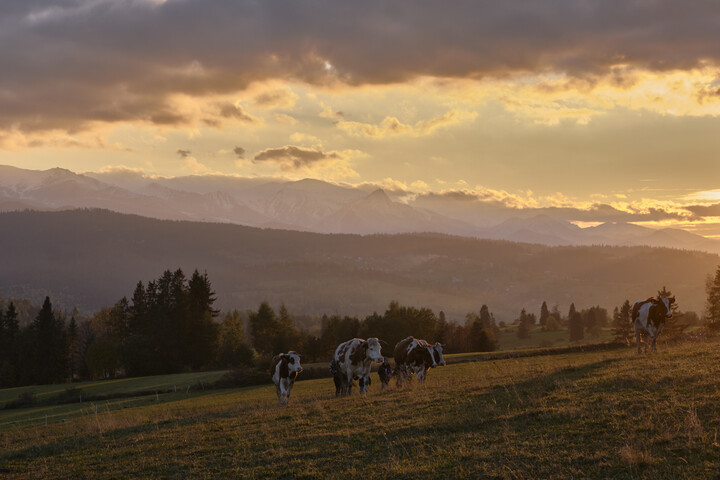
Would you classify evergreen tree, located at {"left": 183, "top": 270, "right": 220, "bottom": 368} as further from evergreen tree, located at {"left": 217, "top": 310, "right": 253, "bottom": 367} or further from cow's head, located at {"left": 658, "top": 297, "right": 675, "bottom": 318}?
cow's head, located at {"left": 658, "top": 297, "right": 675, "bottom": 318}

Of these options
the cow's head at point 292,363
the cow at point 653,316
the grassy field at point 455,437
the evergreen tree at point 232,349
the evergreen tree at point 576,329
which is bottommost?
the evergreen tree at point 576,329

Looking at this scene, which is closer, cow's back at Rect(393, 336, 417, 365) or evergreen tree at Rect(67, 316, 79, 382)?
cow's back at Rect(393, 336, 417, 365)

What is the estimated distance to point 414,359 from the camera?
3144 centimetres

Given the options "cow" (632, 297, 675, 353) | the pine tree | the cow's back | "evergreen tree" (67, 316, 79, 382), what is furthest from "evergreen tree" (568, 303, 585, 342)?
the cow's back

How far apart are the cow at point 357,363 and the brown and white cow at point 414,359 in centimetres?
225

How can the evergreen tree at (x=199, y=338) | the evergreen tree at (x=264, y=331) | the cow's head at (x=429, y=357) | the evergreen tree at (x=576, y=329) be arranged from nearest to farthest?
the cow's head at (x=429, y=357), the evergreen tree at (x=199, y=338), the evergreen tree at (x=264, y=331), the evergreen tree at (x=576, y=329)

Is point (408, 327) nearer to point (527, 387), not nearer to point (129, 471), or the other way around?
point (527, 387)

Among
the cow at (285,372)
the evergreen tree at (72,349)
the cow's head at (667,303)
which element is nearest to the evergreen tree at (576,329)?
the evergreen tree at (72,349)

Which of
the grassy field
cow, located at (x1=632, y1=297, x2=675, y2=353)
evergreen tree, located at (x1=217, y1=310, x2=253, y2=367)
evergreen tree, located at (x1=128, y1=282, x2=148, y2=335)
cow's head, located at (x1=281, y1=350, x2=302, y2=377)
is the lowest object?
evergreen tree, located at (x1=217, y1=310, x2=253, y2=367)

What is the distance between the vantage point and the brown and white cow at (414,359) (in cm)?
3106

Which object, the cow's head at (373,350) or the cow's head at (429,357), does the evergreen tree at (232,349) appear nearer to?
the cow's head at (373,350)

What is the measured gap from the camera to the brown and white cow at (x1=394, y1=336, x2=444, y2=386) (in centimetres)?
3106

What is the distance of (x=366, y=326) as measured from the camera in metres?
117

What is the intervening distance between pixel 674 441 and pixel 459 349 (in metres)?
109
